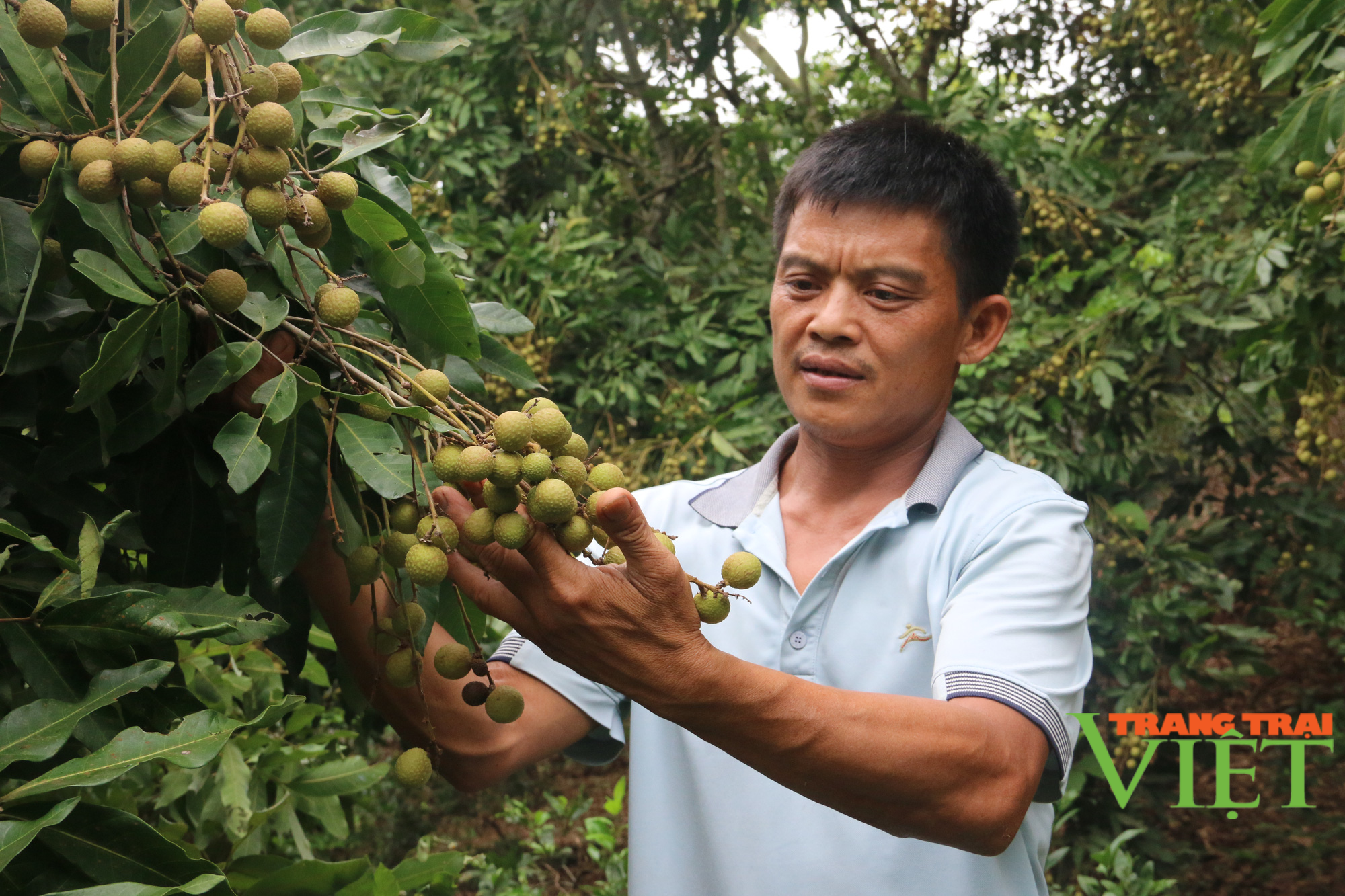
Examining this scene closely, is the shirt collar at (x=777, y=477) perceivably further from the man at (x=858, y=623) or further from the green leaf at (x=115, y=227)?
the green leaf at (x=115, y=227)

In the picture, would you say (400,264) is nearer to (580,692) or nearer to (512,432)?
(512,432)

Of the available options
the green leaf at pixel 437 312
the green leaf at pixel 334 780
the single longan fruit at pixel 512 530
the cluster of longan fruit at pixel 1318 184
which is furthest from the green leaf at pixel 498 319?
the cluster of longan fruit at pixel 1318 184

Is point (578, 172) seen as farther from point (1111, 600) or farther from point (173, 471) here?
point (173, 471)

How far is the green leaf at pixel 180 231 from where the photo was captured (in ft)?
2.69

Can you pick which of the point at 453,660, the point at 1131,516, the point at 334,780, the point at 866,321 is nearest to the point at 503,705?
the point at 453,660

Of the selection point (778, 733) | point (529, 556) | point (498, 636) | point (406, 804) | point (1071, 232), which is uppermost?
point (1071, 232)

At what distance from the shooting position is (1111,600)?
3.42m

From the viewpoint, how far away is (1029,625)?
3.89ft

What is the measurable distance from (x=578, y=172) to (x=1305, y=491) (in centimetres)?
275

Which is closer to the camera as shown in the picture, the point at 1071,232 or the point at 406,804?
the point at 1071,232

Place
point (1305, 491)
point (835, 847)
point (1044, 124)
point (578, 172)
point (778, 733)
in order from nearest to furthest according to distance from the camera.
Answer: point (778, 733) → point (835, 847) → point (1305, 491) → point (578, 172) → point (1044, 124)

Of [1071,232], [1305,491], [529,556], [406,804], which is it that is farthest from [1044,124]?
[529,556]

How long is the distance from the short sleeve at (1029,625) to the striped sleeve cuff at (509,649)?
1.83ft

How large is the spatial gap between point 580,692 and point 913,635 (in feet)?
1.43
